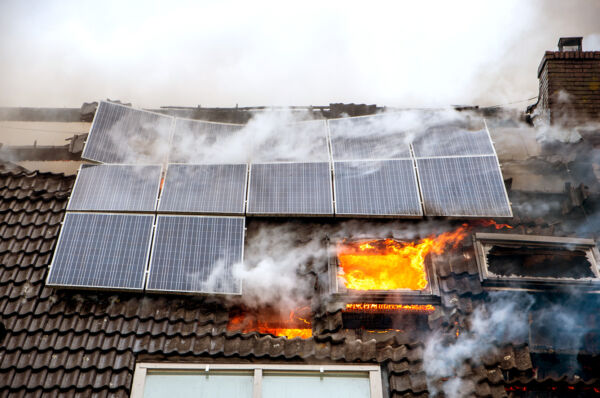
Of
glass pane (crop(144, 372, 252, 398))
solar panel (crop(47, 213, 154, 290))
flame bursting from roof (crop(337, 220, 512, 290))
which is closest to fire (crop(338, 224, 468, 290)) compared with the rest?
flame bursting from roof (crop(337, 220, 512, 290))

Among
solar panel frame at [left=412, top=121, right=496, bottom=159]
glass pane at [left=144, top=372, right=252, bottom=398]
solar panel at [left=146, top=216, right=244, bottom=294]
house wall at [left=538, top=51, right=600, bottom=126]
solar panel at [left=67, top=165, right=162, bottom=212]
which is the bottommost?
glass pane at [left=144, top=372, right=252, bottom=398]

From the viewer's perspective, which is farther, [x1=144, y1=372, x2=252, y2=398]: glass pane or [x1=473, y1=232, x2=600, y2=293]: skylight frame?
[x1=473, y1=232, x2=600, y2=293]: skylight frame

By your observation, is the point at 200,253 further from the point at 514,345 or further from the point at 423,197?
the point at 514,345

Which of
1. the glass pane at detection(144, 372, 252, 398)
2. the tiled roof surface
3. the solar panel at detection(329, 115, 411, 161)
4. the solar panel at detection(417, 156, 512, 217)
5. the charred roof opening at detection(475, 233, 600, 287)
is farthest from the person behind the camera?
the solar panel at detection(329, 115, 411, 161)

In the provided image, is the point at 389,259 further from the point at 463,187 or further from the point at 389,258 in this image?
the point at 463,187

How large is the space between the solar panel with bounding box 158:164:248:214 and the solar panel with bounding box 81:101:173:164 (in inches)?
24.0

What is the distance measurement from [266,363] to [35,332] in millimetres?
3323

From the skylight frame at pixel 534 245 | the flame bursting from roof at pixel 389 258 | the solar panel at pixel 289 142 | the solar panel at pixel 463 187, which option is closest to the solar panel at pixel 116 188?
the solar panel at pixel 289 142

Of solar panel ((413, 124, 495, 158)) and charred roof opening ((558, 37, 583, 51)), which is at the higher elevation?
charred roof opening ((558, 37, 583, 51))

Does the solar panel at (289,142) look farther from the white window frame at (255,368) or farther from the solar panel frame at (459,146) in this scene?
the white window frame at (255,368)

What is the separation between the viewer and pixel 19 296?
283 inches

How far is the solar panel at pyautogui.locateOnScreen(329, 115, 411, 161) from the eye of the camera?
8578 mm

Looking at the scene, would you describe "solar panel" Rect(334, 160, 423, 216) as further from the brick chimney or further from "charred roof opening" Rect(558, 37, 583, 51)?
"charred roof opening" Rect(558, 37, 583, 51)

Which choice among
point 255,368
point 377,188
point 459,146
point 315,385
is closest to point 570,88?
point 459,146
